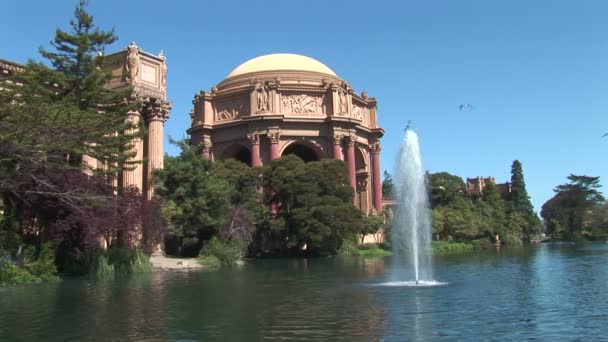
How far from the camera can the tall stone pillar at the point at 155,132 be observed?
97.7 ft

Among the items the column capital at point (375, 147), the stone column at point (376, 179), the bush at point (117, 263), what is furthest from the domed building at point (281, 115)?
the bush at point (117, 263)

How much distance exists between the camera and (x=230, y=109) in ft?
212

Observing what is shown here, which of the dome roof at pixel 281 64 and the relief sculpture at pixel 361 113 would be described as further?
the relief sculpture at pixel 361 113

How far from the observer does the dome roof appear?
6612cm

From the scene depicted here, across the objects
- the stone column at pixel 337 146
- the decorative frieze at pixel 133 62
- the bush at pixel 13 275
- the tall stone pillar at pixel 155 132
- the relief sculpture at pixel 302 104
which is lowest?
the bush at pixel 13 275

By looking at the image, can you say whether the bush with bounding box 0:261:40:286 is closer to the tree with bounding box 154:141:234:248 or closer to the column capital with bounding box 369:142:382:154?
the tree with bounding box 154:141:234:248

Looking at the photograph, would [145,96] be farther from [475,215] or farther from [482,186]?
[482,186]

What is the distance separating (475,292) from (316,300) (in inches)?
173

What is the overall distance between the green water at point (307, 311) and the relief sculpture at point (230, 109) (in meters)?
44.5

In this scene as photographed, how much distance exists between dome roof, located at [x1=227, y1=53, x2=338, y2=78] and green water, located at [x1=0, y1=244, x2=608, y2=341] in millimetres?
48213

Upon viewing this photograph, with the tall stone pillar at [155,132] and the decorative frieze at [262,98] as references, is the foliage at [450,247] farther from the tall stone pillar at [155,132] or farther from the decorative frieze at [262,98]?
the tall stone pillar at [155,132]

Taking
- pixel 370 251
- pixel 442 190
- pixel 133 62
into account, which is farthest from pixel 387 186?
pixel 133 62

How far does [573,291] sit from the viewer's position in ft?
53.5

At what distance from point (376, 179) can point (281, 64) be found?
16.8 metres
